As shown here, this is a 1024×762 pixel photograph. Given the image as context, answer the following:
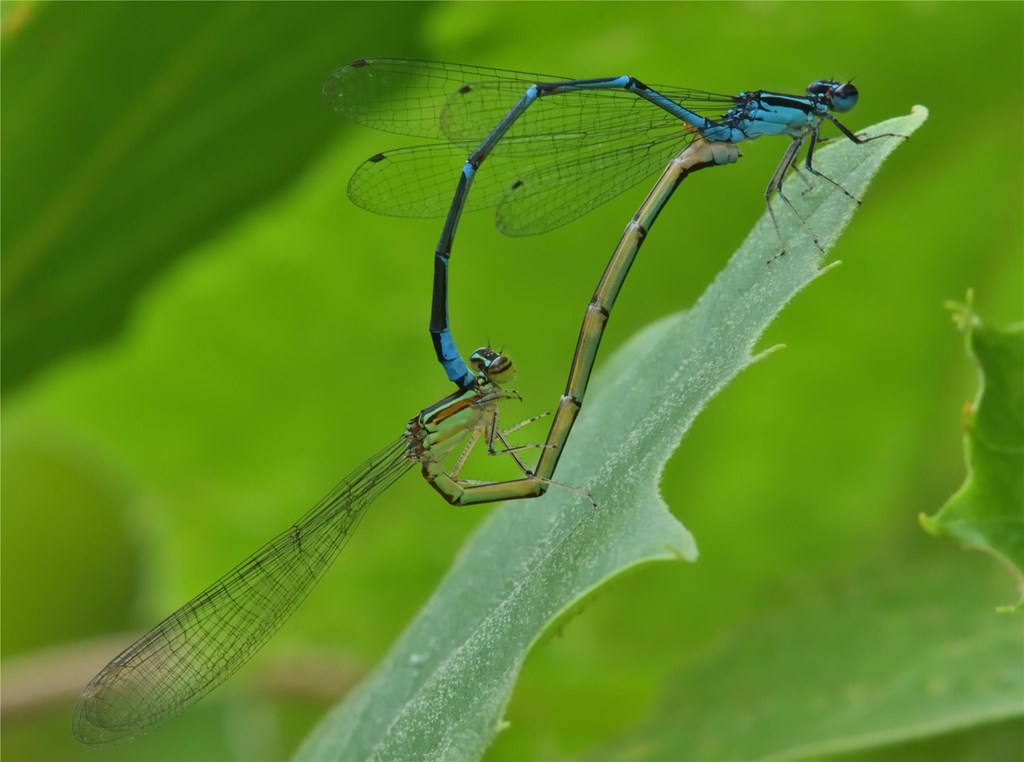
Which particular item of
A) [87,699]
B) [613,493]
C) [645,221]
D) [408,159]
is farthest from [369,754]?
[408,159]

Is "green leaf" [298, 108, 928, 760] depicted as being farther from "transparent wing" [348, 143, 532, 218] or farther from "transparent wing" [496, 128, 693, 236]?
"transparent wing" [348, 143, 532, 218]

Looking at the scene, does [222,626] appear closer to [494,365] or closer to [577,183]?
[494,365]

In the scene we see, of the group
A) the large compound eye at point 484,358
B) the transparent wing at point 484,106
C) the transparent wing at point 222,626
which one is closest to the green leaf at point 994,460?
the transparent wing at point 484,106

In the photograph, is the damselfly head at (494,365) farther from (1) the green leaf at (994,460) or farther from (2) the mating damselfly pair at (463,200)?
(1) the green leaf at (994,460)

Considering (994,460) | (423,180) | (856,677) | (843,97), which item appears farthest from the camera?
(423,180)

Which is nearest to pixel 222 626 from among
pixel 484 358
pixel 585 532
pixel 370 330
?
pixel 484 358

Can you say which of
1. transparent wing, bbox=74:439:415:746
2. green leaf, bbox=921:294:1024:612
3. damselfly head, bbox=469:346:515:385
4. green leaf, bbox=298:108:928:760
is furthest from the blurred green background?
green leaf, bbox=921:294:1024:612
